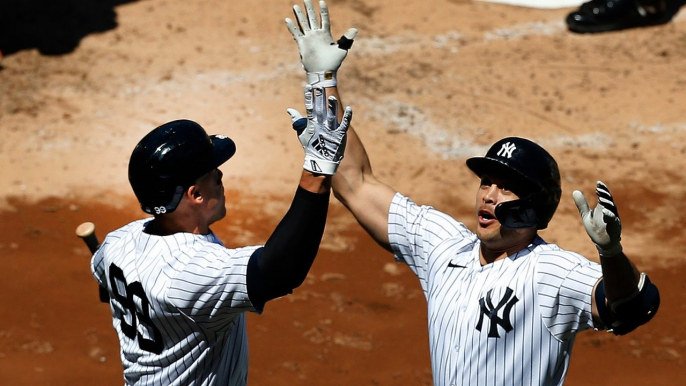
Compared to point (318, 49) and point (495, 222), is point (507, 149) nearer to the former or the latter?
point (495, 222)

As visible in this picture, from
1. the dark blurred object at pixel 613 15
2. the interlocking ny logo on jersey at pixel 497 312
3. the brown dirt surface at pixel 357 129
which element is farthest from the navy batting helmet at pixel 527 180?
the dark blurred object at pixel 613 15

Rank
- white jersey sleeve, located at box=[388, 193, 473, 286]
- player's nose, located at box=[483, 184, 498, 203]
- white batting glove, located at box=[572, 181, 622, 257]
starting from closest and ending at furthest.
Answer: white batting glove, located at box=[572, 181, 622, 257], player's nose, located at box=[483, 184, 498, 203], white jersey sleeve, located at box=[388, 193, 473, 286]

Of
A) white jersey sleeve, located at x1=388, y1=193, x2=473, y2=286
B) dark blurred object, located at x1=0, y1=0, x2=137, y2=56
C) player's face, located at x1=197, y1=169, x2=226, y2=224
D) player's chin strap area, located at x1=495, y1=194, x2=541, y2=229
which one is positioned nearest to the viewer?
player's face, located at x1=197, y1=169, x2=226, y2=224

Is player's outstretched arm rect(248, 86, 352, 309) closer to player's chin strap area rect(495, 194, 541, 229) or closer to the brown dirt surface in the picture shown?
player's chin strap area rect(495, 194, 541, 229)

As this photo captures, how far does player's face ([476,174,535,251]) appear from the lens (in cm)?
352

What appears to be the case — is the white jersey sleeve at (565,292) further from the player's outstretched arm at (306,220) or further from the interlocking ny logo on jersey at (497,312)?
the player's outstretched arm at (306,220)

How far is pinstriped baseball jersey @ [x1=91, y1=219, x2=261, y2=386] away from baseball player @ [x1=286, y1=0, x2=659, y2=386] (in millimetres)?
793

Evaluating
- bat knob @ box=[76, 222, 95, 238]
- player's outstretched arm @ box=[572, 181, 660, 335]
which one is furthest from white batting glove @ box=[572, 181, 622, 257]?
bat knob @ box=[76, 222, 95, 238]

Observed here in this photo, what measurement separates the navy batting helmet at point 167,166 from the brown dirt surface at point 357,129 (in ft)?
9.80

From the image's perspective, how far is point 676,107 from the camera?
9828mm

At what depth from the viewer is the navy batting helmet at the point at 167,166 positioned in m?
3.27

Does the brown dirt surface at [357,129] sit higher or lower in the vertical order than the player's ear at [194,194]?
lower

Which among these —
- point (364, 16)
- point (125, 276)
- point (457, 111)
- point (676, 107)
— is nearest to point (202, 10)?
point (364, 16)

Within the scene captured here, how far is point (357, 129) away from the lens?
942 centimetres
